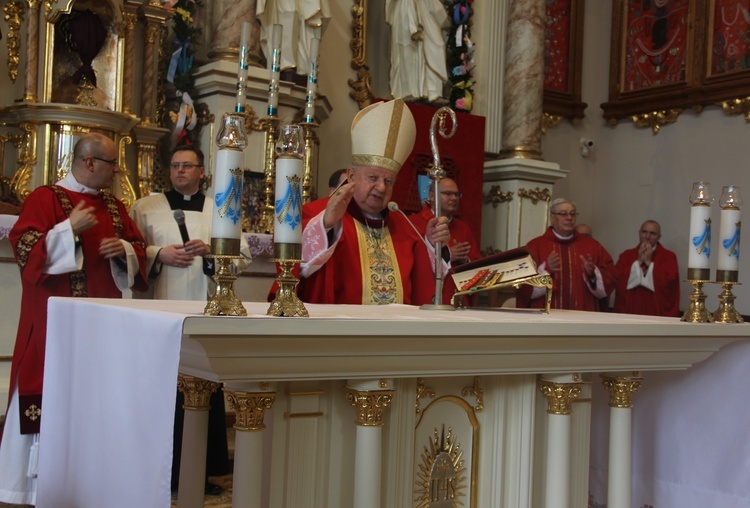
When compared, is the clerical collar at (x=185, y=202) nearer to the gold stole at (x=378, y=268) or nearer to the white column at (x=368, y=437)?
the gold stole at (x=378, y=268)

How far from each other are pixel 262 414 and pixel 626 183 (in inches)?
329

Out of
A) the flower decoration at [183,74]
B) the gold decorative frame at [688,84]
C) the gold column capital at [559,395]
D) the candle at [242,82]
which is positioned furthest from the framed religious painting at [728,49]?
the candle at [242,82]

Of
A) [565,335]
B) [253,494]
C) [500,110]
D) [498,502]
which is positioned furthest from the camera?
[500,110]

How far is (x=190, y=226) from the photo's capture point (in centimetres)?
473

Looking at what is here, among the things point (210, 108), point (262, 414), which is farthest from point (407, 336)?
point (210, 108)

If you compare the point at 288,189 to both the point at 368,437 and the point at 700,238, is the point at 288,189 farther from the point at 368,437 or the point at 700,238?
the point at 700,238

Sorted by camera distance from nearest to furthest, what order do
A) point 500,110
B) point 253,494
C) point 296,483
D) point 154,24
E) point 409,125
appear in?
point 253,494 < point 296,483 < point 409,125 < point 154,24 < point 500,110

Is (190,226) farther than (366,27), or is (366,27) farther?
(366,27)

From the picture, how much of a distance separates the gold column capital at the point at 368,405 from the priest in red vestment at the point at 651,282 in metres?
5.91

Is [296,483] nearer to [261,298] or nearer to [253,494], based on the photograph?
[253,494]

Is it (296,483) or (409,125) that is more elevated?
(409,125)

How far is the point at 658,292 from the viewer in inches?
320

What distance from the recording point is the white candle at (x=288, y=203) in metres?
2.40

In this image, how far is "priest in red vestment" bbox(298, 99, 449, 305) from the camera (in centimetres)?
387
